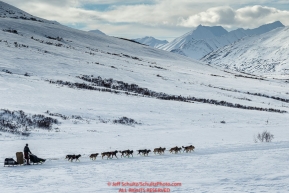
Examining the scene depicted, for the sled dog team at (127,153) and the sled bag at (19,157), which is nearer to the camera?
Answer: the sled bag at (19,157)

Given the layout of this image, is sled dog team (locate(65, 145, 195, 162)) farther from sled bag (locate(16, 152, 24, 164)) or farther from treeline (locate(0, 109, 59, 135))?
treeline (locate(0, 109, 59, 135))

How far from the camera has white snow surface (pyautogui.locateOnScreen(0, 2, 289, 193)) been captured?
1463cm

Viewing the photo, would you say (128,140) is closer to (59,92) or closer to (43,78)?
(59,92)

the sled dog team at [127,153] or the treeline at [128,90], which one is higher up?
the treeline at [128,90]

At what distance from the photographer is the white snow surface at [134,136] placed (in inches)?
576

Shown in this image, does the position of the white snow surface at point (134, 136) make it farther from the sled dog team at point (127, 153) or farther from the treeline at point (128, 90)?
the treeline at point (128, 90)

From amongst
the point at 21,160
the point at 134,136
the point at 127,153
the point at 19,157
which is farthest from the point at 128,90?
the point at 19,157

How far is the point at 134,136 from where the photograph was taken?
2625 cm

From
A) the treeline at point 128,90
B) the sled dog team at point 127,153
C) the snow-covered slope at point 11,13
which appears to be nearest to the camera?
the sled dog team at point 127,153

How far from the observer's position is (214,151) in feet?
70.9

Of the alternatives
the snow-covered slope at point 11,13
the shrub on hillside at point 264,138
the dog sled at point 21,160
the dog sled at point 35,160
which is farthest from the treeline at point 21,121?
the snow-covered slope at point 11,13

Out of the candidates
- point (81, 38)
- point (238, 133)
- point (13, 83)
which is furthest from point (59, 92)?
point (81, 38)

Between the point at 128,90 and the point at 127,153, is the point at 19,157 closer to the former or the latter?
the point at 127,153

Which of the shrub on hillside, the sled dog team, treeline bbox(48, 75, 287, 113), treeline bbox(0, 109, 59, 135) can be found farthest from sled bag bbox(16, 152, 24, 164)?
treeline bbox(48, 75, 287, 113)
